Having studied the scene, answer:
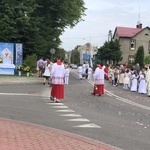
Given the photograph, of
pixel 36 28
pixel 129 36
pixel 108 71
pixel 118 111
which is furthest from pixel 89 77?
pixel 129 36

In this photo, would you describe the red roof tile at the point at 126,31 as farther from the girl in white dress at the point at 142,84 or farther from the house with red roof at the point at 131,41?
the girl in white dress at the point at 142,84

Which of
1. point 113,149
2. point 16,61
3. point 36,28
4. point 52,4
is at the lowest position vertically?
point 113,149

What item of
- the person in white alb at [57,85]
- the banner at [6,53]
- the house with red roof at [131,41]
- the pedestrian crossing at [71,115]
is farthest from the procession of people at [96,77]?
the house with red roof at [131,41]

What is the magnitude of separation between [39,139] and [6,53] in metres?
25.7

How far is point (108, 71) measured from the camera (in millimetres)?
37000

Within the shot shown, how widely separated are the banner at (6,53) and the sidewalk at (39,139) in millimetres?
23715

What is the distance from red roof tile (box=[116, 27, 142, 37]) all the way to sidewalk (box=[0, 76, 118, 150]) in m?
72.5

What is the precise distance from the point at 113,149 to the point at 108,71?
2936 cm

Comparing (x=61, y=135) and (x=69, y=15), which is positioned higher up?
(x=69, y=15)

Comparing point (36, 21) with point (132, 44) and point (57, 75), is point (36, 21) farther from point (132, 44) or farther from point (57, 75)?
point (132, 44)

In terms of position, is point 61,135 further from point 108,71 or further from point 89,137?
point 108,71

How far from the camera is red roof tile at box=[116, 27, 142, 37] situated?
265 ft

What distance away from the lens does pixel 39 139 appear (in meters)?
8.19

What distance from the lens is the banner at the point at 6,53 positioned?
3297 centimetres
